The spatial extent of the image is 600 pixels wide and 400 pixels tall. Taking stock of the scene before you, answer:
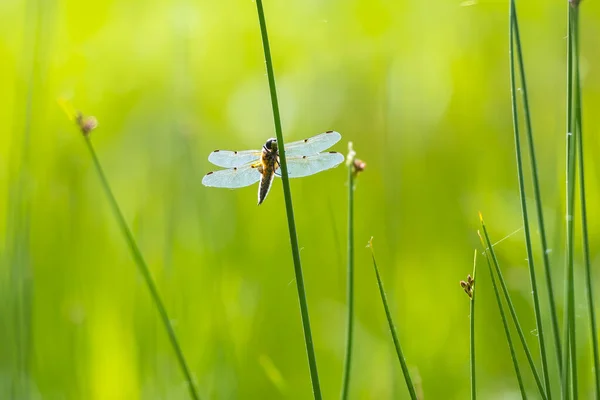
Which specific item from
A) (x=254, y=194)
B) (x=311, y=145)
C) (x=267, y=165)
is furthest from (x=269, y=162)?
(x=254, y=194)

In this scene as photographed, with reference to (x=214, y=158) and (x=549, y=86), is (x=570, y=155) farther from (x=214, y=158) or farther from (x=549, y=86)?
(x=549, y=86)

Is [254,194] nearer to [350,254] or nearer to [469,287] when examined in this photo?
[469,287]

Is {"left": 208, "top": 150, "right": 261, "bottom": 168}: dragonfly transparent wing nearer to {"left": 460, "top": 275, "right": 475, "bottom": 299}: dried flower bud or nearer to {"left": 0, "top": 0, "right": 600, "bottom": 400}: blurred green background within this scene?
{"left": 0, "top": 0, "right": 600, "bottom": 400}: blurred green background

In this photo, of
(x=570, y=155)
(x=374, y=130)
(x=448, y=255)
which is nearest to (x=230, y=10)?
(x=374, y=130)

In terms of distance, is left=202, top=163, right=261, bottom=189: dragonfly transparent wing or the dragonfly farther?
left=202, top=163, right=261, bottom=189: dragonfly transparent wing

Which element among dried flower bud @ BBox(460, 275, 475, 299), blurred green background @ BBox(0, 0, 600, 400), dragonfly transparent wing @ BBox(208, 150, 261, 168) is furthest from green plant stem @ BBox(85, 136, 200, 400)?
dragonfly transparent wing @ BBox(208, 150, 261, 168)

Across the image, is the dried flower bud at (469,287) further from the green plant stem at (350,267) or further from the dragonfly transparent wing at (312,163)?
the dragonfly transparent wing at (312,163)
